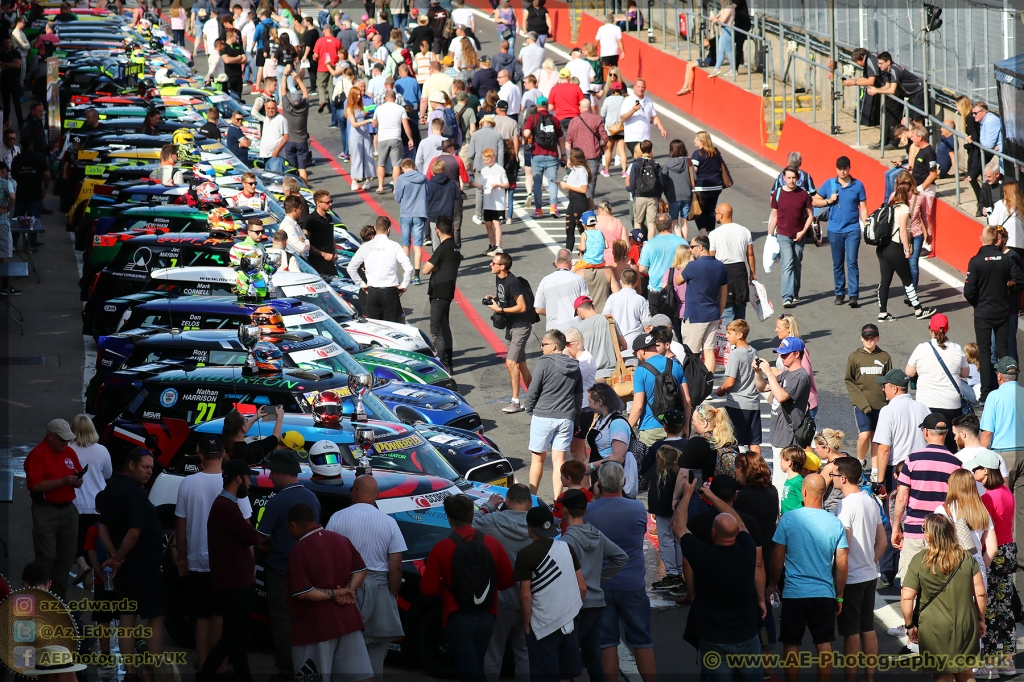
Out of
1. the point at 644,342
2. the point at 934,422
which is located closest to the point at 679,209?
the point at 644,342

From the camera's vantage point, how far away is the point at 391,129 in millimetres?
24375

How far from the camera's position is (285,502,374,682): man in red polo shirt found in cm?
882

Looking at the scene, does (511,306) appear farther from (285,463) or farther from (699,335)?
(285,463)

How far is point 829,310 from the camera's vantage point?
761 inches

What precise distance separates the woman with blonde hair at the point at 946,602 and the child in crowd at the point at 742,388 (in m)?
4.20

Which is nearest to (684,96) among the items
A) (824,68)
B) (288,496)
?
(824,68)

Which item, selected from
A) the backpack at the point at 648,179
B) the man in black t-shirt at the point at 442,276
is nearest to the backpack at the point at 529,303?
the man in black t-shirt at the point at 442,276

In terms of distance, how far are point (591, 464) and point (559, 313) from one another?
3720mm

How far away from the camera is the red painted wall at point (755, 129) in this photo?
20719 millimetres

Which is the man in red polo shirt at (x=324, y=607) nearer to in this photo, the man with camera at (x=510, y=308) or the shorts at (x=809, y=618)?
the shorts at (x=809, y=618)

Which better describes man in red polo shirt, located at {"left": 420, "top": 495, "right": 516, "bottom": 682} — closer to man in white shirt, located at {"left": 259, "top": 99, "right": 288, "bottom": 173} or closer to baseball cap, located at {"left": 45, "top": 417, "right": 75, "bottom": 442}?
baseball cap, located at {"left": 45, "top": 417, "right": 75, "bottom": 442}

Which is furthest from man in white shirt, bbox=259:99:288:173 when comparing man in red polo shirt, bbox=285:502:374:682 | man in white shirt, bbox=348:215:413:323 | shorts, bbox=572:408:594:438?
man in red polo shirt, bbox=285:502:374:682

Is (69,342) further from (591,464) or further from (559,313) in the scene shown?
(591,464)

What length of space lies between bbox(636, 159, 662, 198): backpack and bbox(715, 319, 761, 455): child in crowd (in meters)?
6.07
